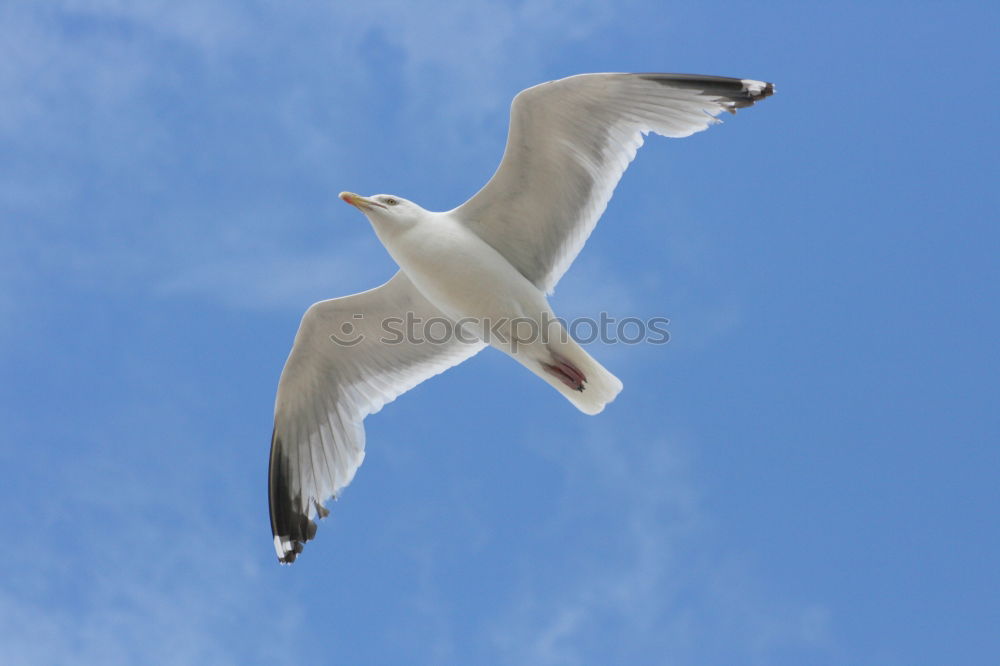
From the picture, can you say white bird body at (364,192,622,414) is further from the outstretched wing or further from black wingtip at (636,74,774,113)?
black wingtip at (636,74,774,113)

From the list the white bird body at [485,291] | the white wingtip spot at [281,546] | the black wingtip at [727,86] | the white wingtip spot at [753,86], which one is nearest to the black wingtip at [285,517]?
the white wingtip spot at [281,546]

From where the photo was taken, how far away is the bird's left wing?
805 cm

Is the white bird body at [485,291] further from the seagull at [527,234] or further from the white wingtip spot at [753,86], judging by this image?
the white wingtip spot at [753,86]

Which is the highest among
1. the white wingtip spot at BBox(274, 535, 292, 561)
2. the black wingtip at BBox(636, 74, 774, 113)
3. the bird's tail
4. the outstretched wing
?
the black wingtip at BBox(636, 74, 774, 113)

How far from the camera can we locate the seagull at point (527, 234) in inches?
275

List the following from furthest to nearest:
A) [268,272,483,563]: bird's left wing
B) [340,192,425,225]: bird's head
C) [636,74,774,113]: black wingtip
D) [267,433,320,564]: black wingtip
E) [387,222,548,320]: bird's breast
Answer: [267,433,320,564]: black wingtip, [268,272,483,563]: bird's left wing, [340,192,425,225]: bird's head, [387,222,548,320]: bird's breast, [636,74,774,113]: black wingtip

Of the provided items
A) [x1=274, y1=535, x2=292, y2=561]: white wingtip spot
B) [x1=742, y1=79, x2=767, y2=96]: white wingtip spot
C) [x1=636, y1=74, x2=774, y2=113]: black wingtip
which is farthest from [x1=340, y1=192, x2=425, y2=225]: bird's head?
[x1=274, y1=535, x2=292, y2=561]: white wingtip spot

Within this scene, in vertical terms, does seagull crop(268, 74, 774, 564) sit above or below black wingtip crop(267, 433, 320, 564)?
above

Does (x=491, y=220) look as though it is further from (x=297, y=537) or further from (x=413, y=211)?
(x=297, y=537)

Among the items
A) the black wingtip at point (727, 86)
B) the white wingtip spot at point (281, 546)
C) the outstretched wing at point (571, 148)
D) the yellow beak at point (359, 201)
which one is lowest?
the white wingtip spot at point (281, 546)

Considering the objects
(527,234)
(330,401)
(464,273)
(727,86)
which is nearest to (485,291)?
(464,273)

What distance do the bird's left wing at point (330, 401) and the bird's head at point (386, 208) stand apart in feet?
3.13

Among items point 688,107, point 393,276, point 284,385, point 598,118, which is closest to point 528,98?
point 598,118

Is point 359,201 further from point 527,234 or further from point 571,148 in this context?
point 571,148
